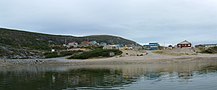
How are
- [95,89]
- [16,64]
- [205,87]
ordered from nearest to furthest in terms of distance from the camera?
A: 1. [205,87]
2. [95,89]
3. [16,64]

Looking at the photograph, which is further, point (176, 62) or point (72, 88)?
point (176, 62)

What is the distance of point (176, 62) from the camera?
75.5 meters

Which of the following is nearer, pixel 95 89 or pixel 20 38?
pixel 95 89

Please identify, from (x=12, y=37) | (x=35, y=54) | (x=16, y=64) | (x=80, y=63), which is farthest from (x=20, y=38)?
(x=80, y=63)

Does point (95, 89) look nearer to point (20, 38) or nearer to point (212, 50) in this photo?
point (212, 50)

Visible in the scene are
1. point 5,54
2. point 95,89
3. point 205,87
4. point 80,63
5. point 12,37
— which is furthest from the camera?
point 12,37

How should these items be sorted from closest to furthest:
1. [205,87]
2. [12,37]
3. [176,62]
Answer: [205,87] → [176,62] → [12,37]

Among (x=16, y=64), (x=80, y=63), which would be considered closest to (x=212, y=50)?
(x=80, y=63)

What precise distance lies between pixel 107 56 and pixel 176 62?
2782cm

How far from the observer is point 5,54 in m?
124

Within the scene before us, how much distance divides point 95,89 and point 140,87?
420cm

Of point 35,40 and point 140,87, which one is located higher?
point 35,40

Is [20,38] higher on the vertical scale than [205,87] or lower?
higher

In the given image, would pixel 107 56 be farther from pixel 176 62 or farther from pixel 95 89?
pixel 95 89
